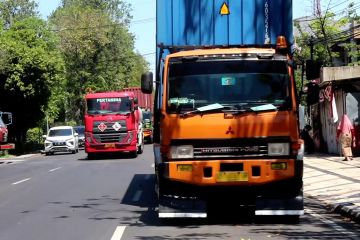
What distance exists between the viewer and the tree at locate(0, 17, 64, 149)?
40.7 metres

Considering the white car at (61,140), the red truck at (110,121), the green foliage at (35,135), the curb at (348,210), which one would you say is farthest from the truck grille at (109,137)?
the green foliage at (35,135)

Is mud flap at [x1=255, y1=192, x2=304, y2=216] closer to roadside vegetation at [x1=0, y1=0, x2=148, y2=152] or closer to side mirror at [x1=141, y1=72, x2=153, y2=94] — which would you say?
side mirror at [x1=141, y1=72, x2=153, y2=94]

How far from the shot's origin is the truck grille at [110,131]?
2803 centimetres

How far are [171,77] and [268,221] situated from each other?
287cm

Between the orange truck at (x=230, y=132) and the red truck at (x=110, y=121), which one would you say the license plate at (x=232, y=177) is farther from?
the red truck at (x=110, y=121)

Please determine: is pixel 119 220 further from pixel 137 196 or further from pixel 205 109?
pixel 137 196

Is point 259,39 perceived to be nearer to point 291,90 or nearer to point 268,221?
point 291,90

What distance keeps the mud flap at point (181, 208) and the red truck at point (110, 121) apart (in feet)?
59.5

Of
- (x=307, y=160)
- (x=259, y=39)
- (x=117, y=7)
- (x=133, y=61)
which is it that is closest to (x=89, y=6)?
(x=117, y=7)

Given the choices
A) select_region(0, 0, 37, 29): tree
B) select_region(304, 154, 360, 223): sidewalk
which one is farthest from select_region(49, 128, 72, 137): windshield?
select_region(0, 0, 37, 29): tree

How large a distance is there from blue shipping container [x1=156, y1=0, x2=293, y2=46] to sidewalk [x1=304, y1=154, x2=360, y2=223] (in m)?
3.34

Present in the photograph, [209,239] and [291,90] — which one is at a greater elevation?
[291,90]

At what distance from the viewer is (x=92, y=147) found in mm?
28734

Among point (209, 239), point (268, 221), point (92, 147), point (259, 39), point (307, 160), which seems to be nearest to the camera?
point (209, 239)
